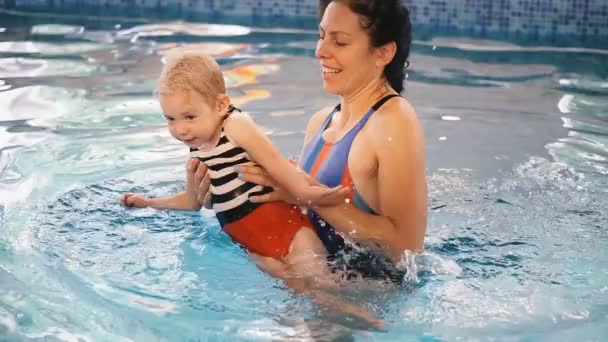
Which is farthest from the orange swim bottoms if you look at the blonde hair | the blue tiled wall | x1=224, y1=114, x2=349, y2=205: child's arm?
the blue tiled wall

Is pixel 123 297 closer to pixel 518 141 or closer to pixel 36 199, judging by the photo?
pixel 36 199

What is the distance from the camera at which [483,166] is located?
500cm

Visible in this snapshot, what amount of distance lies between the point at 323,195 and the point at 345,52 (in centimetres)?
49

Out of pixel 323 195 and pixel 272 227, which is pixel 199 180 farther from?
pixel 323 195

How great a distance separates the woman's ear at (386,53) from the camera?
3.35 m

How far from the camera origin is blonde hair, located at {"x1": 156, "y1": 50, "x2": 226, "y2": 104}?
3277 mm

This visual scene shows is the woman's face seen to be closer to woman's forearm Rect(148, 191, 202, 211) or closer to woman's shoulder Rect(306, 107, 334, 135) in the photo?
woman's shoulder Rect(306, 107, 334, 135)

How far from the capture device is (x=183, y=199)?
3953mm

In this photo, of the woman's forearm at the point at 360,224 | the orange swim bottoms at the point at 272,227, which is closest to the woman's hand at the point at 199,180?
the orange swim bottoms at the point at 272,227

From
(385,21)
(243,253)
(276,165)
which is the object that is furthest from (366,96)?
(243,253)

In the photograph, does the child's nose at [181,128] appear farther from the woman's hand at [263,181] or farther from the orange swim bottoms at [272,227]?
the orange swim bottoms at [272,227]

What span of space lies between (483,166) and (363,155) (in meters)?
1.81

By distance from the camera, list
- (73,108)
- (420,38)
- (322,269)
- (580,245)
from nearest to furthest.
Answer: (322,269) → (580,245) → (73,108) → (420,38)

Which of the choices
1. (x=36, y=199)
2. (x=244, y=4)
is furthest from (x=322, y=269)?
(x=244, y=4)
